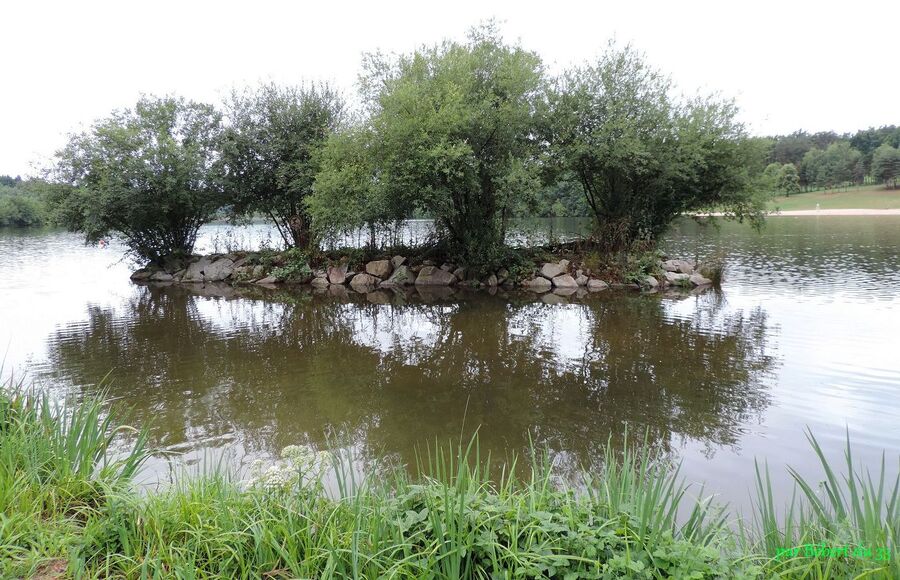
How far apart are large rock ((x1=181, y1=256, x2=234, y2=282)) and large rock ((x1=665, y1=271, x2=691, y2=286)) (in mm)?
15115

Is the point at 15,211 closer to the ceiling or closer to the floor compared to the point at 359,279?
closer to the ceiling

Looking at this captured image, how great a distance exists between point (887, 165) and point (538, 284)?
231ft

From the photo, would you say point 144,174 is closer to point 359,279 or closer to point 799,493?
point 359,279

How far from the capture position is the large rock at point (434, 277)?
15797 mm

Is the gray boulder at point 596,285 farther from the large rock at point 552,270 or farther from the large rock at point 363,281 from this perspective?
the large rock at point 363,281

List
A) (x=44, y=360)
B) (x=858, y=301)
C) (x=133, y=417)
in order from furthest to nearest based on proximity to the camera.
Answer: (x=858, y=301) → (x=44, y=360) → (x=133, y=417)

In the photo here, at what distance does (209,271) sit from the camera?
1783 cm

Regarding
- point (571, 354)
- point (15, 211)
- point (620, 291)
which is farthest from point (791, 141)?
point (15, 211)

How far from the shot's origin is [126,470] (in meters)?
3.02

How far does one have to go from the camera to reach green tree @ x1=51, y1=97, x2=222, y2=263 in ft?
52.3

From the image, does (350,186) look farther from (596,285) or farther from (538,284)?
(596,285)

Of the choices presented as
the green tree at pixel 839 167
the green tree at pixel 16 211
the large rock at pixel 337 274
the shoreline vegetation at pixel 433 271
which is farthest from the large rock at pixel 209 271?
the green tree at pixel 839 167

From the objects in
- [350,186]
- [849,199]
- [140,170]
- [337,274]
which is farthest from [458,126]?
[849,199]

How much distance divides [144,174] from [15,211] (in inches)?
1728
